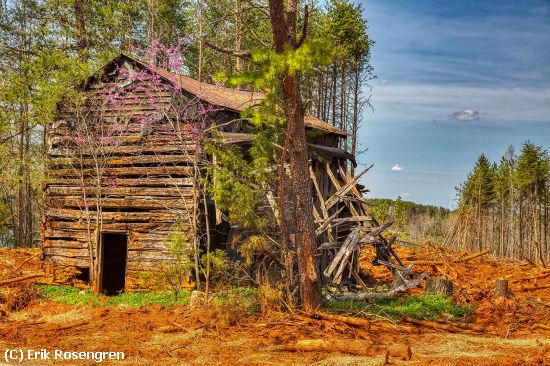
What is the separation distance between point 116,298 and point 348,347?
819 centimetres

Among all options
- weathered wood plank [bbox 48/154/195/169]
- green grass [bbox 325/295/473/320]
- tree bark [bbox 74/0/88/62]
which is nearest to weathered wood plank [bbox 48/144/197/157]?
A: weathered wood plank [bbox 48/154/195/169]

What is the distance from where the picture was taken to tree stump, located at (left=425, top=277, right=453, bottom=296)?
16.1 metres

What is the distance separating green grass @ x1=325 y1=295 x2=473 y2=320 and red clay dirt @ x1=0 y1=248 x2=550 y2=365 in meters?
0.66

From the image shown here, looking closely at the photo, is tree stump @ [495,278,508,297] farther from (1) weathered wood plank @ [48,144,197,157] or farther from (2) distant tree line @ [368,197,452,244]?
(1) weathered wood plank @ [48,144,197,157]

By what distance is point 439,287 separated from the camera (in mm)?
16188

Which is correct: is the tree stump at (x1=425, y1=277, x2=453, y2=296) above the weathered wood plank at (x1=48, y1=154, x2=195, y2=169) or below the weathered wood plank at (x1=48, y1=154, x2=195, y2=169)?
below

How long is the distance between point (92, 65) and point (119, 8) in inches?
312

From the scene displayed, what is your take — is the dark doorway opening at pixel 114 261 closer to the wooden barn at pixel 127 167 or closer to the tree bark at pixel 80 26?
the wooden barn at pixel 127 167

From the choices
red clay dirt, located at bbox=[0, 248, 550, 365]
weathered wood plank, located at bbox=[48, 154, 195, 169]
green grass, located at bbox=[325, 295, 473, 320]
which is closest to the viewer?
red clay dirt, located at bbox=[0, 248, 550, 365]

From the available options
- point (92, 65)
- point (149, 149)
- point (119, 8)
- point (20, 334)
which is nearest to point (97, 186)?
point (149, 149)

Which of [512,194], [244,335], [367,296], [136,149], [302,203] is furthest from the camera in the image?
[512,194]

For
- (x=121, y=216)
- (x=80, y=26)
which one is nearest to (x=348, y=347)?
(x=121, y=216)

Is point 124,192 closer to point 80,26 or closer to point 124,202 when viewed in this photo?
point 124,202

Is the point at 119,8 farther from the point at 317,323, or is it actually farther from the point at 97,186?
the point at 317,323
